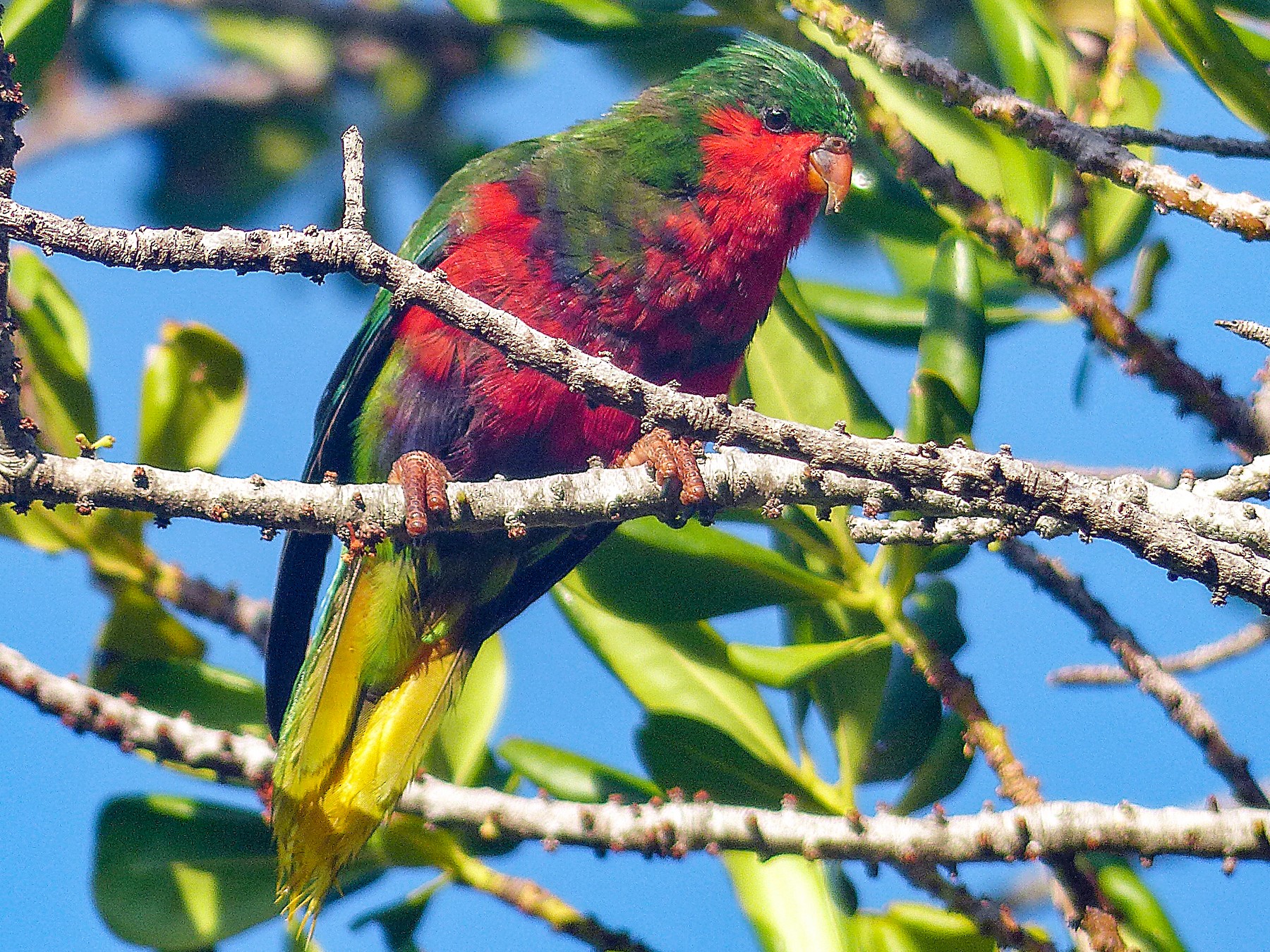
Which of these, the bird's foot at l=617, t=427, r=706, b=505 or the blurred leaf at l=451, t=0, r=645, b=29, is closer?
the bird's foot at l=617, t=427, r=706, b=505

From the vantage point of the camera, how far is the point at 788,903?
120 inches

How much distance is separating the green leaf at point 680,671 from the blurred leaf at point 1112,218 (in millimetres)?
1530

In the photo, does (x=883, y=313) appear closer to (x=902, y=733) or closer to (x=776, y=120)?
(x=776, y=120)

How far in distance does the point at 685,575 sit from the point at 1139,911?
1.29m

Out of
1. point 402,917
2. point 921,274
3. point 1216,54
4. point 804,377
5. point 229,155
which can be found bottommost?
point 402,917

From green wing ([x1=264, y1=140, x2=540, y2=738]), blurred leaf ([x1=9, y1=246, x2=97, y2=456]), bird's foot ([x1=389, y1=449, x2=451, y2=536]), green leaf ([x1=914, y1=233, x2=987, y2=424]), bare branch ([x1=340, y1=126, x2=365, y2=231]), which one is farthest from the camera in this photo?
green wing ([x1=264, y1=140, x2=540, y2=738])

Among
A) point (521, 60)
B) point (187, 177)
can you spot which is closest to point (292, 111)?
point (187, 177)

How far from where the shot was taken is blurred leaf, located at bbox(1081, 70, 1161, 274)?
3404mm

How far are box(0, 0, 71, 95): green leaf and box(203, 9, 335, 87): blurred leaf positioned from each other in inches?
109

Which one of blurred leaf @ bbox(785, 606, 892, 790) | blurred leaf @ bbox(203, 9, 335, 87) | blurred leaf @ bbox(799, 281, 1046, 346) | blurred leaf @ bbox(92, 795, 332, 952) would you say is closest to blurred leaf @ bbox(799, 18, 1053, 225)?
blurred leaf @ bbox(799, 281, 1046, 346)

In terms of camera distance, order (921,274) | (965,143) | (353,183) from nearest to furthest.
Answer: (353,183) → (965,143) → (921,274)

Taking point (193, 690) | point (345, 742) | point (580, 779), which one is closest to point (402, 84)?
point (193, 690)

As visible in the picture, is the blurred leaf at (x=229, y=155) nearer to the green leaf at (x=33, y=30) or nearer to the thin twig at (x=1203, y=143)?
the green leaf at (x=33, y=30)

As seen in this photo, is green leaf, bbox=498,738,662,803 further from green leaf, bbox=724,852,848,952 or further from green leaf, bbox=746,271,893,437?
green leaf, bbox=746,271,893,437
